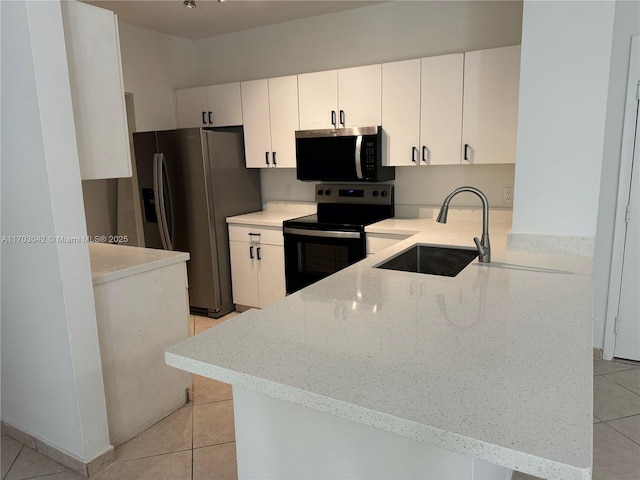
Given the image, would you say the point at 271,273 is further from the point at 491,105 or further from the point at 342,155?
the point at 491,105

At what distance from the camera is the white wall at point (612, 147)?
2680mm

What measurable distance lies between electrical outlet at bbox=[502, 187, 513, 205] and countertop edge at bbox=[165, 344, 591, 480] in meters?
2.84

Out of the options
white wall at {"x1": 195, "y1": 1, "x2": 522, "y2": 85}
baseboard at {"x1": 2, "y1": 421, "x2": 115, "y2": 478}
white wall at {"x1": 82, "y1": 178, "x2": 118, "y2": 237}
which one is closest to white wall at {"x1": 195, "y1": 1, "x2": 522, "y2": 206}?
white wall at {"x1": 195, "y1": 1, "x2": 522, "y2": 85}

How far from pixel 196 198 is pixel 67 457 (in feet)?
7.21

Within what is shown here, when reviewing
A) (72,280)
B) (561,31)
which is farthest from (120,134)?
(561,31)

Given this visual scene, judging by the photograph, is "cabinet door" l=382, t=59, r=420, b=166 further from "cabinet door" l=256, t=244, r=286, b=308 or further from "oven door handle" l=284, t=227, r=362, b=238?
"cabinet door" l=256, t=244, r=286, b=308

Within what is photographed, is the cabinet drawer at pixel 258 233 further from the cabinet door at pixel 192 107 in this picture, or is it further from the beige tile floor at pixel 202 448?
the beige tile floor at pixel 202 448

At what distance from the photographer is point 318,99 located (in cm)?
359

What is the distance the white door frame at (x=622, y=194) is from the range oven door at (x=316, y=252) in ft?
5.35

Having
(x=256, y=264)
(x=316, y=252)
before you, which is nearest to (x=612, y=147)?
(x=316, y=252)

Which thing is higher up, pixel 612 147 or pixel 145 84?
pixel 145 84

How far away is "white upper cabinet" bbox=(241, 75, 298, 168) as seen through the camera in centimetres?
374

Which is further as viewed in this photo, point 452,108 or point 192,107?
point 192,107

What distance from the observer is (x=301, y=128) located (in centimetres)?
371
